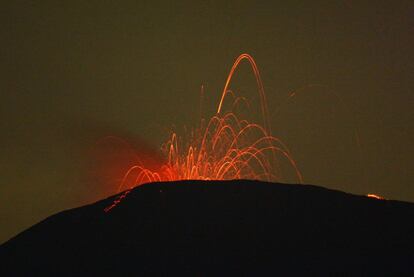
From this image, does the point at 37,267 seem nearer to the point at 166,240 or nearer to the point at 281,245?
the point at 166,240

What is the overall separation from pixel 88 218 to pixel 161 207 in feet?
15.5

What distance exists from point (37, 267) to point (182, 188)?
28.0 feet

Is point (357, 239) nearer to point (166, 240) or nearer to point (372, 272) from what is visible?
point (372, 272)

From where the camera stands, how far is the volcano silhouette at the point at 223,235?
2978 centimetres

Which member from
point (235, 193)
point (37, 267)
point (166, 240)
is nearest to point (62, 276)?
point (37, 267)

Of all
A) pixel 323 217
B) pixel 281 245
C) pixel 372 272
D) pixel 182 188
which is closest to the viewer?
pixel 372 272

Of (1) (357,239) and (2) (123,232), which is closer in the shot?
(1) (357,239)

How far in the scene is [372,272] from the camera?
28625mm

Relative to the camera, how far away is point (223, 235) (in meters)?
31.9

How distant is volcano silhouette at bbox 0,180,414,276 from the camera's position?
29.8 metres

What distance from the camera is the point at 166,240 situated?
32.2 meters

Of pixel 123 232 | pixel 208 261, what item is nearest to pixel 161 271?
pixel 208 261

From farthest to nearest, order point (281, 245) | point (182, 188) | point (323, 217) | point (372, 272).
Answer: point (182, 188), point (323, 217), point (281, 245), point (372, 272)

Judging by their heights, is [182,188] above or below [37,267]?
above
